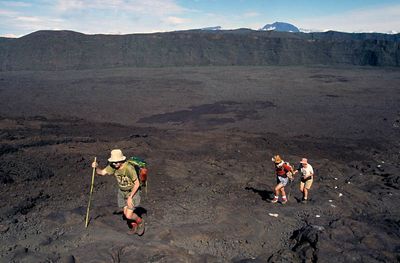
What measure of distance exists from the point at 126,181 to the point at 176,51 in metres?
62.0

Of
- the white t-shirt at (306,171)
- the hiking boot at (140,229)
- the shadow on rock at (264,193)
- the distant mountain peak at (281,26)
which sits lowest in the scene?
the shadow on rock at (264,193)

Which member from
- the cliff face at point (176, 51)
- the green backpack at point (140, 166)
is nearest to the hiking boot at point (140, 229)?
the green backpack at point (140, 166)

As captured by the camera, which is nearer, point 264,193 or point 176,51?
point 264,193

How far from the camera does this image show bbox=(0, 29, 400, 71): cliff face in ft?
198

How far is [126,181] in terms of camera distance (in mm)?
6625

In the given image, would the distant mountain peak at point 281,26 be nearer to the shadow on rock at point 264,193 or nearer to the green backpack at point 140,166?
the shadow on rock at point 264,193

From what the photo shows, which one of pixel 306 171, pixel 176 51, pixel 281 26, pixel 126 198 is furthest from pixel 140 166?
pixel 281 26

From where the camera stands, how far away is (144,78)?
44.3 meters

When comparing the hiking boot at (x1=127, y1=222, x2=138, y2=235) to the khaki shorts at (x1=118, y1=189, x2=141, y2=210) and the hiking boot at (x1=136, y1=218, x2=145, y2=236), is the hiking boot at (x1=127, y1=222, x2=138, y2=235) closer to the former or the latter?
the hiking boot at (x1=136, y1=218, x2=145, y2=236)

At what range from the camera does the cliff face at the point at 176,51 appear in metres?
60.3

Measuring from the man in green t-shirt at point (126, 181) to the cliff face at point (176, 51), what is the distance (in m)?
55.2

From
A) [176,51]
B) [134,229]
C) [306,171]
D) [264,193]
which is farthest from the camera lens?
[176,51]

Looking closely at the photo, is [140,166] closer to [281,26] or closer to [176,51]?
[176,51]

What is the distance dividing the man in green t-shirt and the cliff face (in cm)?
5525
